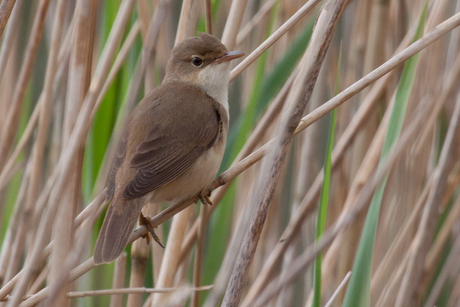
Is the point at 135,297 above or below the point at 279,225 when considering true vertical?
below

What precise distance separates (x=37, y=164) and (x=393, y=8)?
74.2 inches

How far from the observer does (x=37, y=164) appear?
1918 mm

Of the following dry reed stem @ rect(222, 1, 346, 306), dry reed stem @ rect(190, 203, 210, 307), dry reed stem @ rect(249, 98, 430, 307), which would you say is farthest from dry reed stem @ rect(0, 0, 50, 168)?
dry reed stem @ rect(249, 98, 430, 307)

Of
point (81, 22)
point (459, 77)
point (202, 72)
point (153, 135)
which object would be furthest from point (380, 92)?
Answer: point (81, 22)

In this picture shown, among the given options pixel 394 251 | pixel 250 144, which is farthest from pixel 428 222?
pixel 250 144

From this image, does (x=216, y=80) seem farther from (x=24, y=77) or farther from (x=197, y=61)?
(x=24, y=77)

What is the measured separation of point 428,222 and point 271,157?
99 cm

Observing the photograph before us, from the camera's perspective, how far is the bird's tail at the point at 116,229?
188 cm

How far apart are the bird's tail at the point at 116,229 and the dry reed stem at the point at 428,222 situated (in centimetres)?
115

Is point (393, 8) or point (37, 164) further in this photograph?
point (393, 8)

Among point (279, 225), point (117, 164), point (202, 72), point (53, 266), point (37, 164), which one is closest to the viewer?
point (53, 266)

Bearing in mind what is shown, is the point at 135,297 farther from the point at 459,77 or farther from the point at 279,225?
the point at 459,77

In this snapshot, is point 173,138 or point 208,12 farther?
point 173,138

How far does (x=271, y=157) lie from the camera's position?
1.57 metres
